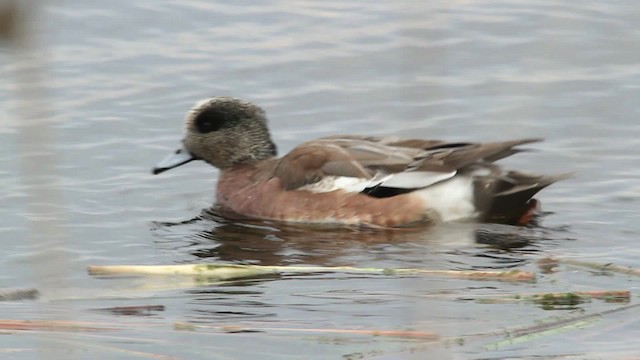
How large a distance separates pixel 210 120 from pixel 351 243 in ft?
5.47

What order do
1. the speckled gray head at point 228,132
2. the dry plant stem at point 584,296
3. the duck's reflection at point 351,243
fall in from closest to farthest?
1. the dry plant stem at point 584,296
2. the duck's reflection at point 351,243
3. the speckled gray head at point 228,132

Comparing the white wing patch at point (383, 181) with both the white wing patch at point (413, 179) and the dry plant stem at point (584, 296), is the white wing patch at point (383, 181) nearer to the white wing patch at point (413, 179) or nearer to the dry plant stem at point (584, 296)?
the white wing patch at point (413, 179)

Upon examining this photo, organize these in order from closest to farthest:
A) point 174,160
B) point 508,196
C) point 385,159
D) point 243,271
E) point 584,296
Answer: point 584,296, point 243,271, point 508,196, point 385,159, point 174,160

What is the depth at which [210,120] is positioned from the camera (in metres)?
8.24

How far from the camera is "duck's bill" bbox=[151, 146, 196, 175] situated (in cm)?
786

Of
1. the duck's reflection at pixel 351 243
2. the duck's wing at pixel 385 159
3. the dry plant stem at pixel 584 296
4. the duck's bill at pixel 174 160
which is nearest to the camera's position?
the dry plant stem at pixel 584 296

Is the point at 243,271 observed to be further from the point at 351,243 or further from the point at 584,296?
the point at 351,243

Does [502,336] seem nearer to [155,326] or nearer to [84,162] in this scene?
[155,326]

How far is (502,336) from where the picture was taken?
419 cm

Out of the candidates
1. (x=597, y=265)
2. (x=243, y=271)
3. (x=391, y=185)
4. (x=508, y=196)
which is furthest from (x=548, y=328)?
(x=391, y=185)

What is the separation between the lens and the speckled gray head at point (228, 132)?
26.8ft

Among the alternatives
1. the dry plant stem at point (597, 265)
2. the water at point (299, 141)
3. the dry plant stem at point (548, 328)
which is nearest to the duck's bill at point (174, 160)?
the water at point (299, 141)

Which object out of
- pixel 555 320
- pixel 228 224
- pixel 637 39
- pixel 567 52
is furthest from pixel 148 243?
pixel 637 39

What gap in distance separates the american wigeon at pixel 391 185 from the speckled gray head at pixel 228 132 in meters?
0.44
